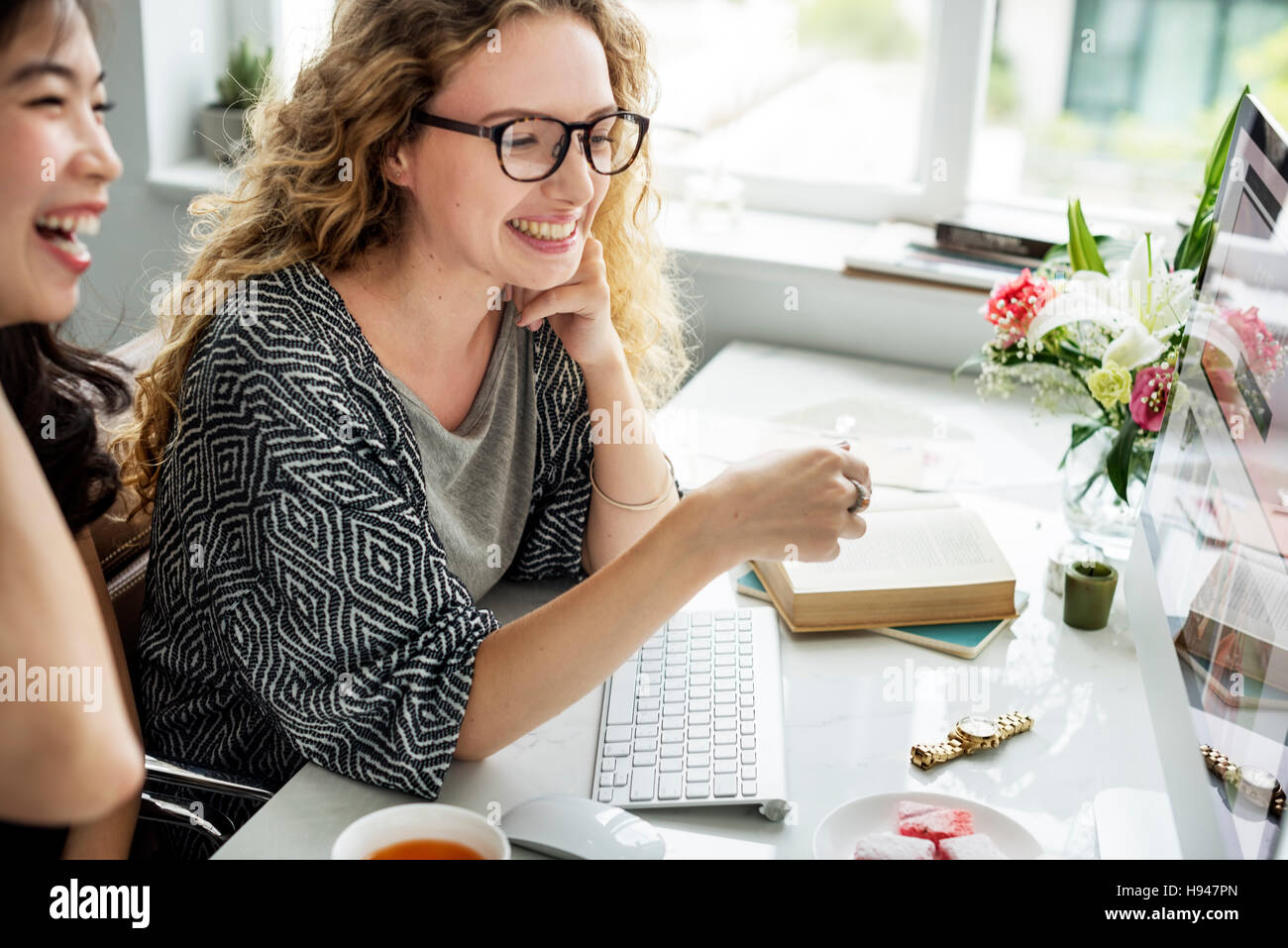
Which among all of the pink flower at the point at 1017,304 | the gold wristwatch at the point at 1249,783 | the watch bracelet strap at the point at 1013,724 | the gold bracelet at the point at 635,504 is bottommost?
the watch bracelet strap at the point at 1013,724

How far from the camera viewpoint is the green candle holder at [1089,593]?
1.21 metres

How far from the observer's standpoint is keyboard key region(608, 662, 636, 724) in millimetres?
1067

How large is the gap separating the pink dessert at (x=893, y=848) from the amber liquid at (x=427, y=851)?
28 cm

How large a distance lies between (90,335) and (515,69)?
139 centimetres

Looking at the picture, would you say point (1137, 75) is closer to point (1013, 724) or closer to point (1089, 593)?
point (1089, 593)

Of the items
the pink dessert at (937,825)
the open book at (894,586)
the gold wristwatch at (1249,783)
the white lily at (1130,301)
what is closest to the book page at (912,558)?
the open book at (894,586)

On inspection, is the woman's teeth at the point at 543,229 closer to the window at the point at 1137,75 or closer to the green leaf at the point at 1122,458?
the green leaf at the point at 1122,458

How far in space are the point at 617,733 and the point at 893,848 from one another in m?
0.27

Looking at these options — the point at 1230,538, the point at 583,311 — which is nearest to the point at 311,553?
the point at 583,311

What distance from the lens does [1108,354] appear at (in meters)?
1.25

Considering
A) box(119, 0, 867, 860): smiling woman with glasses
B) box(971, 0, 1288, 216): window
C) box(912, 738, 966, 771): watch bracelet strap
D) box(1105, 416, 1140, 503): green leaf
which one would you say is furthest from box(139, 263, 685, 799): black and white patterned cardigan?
box(971, 0, 1288, 216): window

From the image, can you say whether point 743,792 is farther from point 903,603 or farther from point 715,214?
point 715,214

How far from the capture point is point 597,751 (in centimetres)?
102

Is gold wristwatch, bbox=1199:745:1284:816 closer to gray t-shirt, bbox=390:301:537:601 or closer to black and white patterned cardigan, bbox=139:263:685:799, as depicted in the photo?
black and white patterned cardigan, bbox=139:263:685:799
